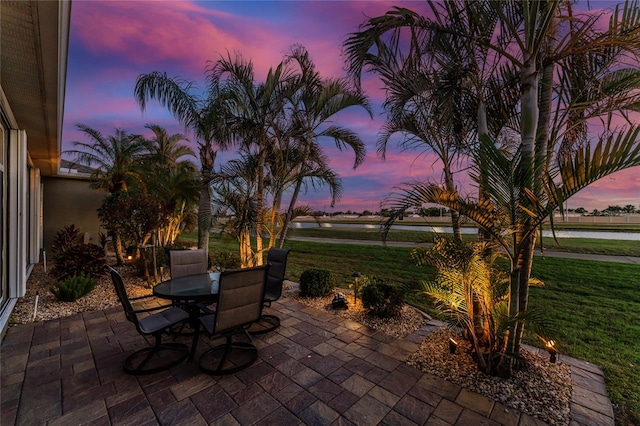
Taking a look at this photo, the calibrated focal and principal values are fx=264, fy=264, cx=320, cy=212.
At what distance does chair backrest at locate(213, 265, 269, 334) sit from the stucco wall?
1160cm

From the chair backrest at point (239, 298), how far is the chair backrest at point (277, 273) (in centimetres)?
114

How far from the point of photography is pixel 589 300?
→ 5.54 metres

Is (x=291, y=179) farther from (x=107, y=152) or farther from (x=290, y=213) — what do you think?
(x=107, y=152)

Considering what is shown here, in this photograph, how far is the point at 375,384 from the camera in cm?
280

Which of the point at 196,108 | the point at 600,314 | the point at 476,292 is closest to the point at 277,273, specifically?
the point at 476,292

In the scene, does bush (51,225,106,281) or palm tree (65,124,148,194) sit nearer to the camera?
bush (51,225,106,281)

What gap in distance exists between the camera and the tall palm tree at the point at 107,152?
34.3 ft

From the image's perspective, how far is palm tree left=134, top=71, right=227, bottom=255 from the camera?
6.61 m

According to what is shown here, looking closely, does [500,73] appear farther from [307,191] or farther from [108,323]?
[108,323]

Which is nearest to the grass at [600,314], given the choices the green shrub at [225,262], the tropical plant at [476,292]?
the tropical plant at [476,292]

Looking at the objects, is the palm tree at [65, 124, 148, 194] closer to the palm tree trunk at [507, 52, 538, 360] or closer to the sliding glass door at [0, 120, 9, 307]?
the sliding glass door at [0, 120, 9, 307]

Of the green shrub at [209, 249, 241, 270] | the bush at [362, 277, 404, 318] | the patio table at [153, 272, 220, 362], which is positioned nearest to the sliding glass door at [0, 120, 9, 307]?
the patio table at [153, 272, 220, 362]

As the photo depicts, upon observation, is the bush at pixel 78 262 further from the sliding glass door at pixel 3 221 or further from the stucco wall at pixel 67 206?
the stucco wall at pixel 67 206

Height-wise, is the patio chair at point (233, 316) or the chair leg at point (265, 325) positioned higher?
the patio chair at point (233, 316)
